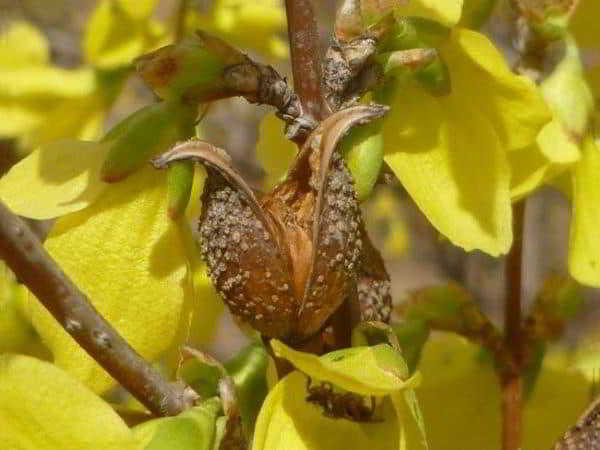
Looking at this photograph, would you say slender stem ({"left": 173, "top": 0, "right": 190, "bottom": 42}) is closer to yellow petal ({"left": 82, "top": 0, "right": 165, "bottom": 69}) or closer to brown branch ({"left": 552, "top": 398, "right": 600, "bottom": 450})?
yellow petal ({"left": 82, "top": 0, "right": 165, "bottom": 69})

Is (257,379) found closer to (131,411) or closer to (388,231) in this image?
(131,411)

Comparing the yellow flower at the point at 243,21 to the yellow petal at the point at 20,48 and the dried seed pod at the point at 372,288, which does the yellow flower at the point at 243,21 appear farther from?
the dried seed pod at the point at 372,288

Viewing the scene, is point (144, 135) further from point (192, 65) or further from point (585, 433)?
point (585, 433)

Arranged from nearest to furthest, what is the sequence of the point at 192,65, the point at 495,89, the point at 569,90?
the point at 192,65 → the point at 495,89 → the point at 569,90

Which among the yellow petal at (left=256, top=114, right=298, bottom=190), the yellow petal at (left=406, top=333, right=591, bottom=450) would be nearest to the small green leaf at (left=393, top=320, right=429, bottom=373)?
the yellow petal at (left=406, top=333, right=591, bottom=450)

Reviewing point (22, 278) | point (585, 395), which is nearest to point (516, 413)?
point (585, 395)

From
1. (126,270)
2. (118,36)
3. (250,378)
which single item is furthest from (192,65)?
(118,36)
